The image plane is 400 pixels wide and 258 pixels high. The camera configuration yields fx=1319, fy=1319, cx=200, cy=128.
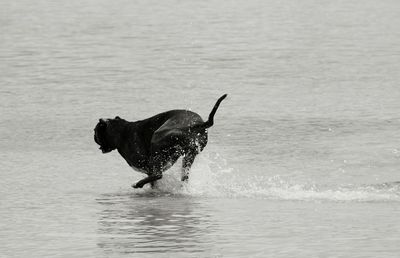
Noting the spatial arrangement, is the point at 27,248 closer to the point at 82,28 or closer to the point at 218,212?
the point at 218,212

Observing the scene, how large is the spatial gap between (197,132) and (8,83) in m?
8.42

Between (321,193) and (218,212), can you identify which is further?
(321,193)

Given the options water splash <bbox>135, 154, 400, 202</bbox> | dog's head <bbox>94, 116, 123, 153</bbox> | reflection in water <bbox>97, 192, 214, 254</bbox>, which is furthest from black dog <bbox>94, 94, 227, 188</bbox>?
reflection in water <bbox>97, 192, 214, 254</bbox>

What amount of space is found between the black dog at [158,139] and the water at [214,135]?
21 cm

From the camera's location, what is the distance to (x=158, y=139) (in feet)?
36.6

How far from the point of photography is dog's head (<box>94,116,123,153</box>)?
11.6 meters

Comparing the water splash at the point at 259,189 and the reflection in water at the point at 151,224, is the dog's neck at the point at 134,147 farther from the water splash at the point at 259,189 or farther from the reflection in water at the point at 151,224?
the reflection in water at the point at 151,224

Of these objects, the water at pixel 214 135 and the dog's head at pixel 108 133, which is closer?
the water at pixel 214 135

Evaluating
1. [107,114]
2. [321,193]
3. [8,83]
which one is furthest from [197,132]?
[8,83]

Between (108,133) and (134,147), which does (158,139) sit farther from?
(108,133)

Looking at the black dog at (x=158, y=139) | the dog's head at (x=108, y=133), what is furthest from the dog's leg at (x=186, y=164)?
the dog's head at (x=108, y=133)

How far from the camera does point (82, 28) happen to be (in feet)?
91.4

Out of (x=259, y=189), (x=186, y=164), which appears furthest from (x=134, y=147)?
(x=259, y=189)

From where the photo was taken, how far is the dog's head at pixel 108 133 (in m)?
11.6
